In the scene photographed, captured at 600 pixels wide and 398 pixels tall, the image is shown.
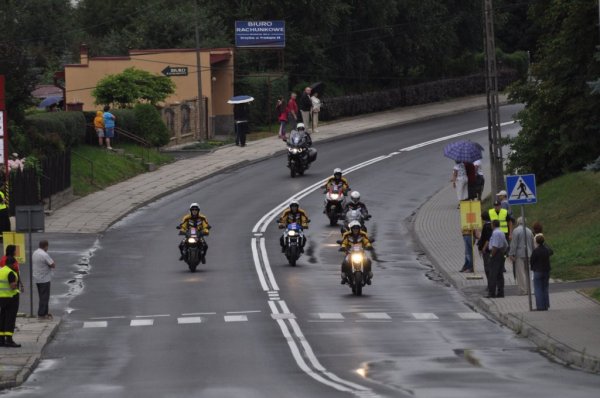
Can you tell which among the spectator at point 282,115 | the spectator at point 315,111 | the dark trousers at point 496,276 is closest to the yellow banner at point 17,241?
the dark trousers at point 496,276

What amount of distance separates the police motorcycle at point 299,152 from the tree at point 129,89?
39.4ft

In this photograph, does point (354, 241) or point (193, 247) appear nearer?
point (354, 241)

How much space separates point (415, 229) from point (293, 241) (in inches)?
300

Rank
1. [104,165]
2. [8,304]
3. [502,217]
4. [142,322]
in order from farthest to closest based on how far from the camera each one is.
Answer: [104,165] → [502,217] → [142,322] → [8,304]

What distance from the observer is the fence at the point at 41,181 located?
4275 cm

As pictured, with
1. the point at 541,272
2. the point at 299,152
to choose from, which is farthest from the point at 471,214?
the point at 299,152

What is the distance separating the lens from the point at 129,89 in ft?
202

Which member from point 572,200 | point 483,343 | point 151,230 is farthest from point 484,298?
point 151,230

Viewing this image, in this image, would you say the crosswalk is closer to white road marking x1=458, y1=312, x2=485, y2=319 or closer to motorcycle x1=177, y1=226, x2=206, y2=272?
white road marking x1=458, y1=312, x2=485, y2=319

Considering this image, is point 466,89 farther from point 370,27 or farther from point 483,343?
point 483,343

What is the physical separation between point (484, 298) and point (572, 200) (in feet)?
39.0

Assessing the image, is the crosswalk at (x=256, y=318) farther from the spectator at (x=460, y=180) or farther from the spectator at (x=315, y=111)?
the spectator at (x=315, y=111)

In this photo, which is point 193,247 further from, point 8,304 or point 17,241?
point 8,304

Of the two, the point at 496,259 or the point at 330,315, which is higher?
the point at 496,259
